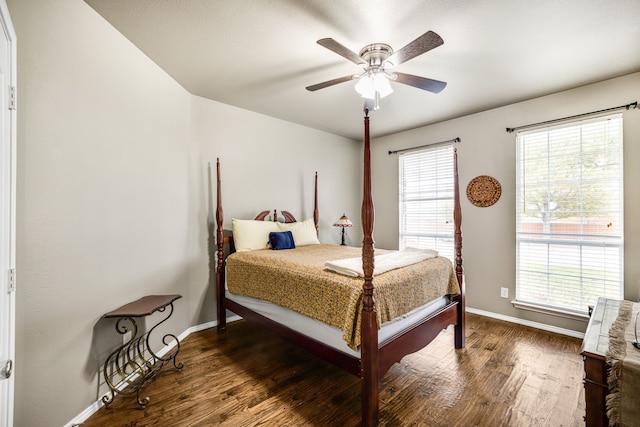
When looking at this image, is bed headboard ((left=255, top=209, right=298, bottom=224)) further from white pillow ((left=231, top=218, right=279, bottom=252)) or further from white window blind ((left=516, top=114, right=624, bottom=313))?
white window blind ((left=516, top=114, right=624, bottom=313))

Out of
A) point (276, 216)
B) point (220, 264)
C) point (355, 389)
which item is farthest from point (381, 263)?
point (276, 216)

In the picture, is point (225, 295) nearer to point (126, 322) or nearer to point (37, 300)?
point (126, 322)

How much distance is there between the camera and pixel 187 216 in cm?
302

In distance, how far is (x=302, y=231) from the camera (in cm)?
376

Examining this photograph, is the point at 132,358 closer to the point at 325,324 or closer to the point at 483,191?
the point at 325,324

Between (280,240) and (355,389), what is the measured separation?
175 cm

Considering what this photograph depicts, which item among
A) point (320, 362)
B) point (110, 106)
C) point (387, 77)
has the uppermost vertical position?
point (387, 77)

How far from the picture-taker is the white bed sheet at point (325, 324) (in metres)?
1.86

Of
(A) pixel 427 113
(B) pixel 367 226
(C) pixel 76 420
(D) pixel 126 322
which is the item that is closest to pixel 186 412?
(C) pixel 76 420

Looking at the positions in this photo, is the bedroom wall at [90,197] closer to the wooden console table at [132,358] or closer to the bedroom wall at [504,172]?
the wooden console table at [132,358]

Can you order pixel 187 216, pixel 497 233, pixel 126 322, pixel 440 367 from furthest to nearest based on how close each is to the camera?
pixel 497 233
pixel 187 216
pixel 440 367
pixel 126 322

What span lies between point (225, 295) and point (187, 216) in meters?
0.98

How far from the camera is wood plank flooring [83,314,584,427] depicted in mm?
1782

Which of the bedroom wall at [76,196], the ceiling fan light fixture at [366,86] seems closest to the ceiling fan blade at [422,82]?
the ceiling fan light fixture at [366,86]
